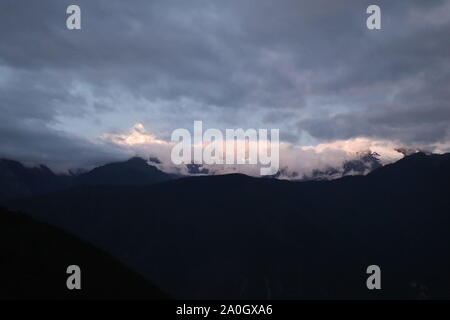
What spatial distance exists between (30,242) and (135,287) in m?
30.9

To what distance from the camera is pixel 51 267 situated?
10338 cm

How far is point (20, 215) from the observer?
402 ft

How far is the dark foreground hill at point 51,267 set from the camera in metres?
91.4

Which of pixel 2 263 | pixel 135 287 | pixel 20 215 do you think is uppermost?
pixel 20 215

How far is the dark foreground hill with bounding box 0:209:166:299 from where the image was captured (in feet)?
300

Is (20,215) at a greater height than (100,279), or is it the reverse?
(20,215)
